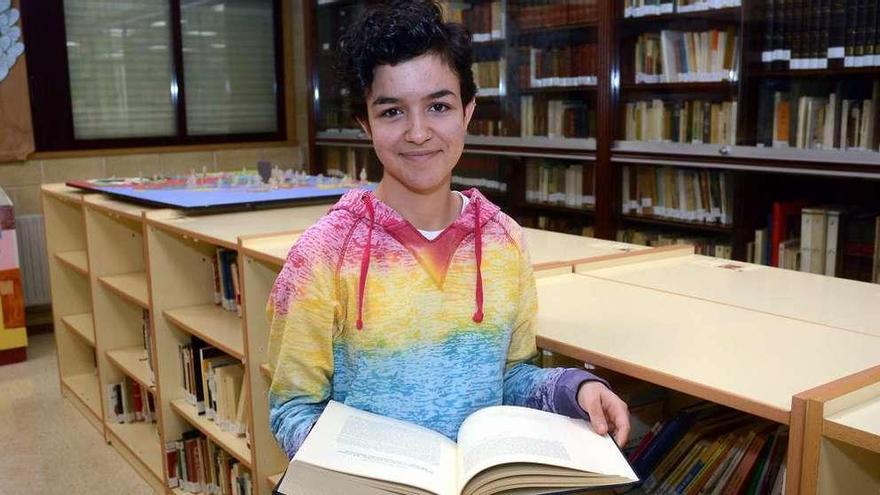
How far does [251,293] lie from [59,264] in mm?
2057

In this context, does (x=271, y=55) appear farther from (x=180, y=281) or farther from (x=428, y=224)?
(x=428, y=224)

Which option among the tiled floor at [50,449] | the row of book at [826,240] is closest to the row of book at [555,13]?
the row of book at [826,240]

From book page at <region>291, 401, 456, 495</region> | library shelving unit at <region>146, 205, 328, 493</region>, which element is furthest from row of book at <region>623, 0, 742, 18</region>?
book page at <region>291, 401, 456, 495</region>

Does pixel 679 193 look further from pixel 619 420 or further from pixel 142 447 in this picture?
pixel 619 420

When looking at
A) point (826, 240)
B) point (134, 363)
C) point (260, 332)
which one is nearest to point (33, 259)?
point (134, 363)

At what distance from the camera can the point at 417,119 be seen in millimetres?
1146

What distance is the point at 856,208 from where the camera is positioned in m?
3.24

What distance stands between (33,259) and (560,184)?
10.1 feet

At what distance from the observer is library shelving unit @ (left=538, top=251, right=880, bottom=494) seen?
106cm

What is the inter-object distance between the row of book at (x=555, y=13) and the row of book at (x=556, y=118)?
0.37 m

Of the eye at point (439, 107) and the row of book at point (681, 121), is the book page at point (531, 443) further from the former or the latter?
the row of book at point (681, 121)

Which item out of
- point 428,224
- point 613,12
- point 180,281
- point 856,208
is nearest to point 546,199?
point 613,12

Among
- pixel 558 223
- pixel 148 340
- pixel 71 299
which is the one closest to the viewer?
pixel 148 340

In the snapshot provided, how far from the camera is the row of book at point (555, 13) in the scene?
3.86 m
